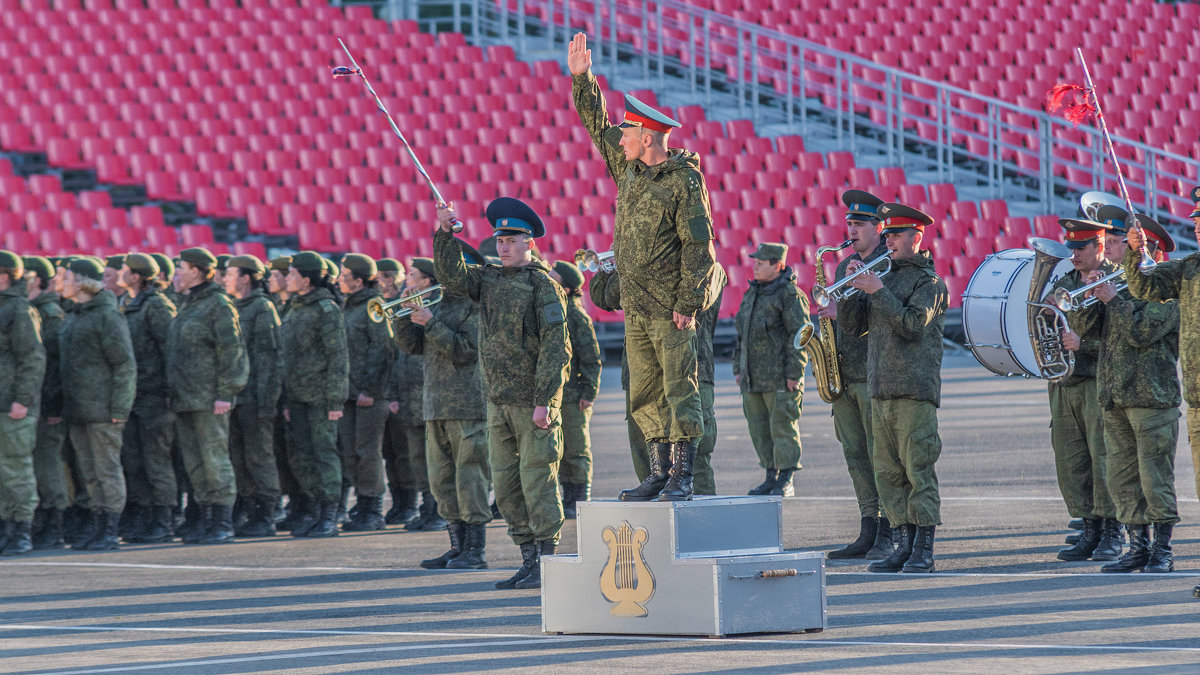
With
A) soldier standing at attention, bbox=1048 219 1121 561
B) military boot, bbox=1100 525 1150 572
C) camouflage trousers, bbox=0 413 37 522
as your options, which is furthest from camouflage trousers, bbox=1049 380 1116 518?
camouflage trousers, bbox=0 413 37 522

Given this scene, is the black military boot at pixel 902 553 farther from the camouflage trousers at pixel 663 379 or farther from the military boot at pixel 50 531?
the military boot at pixel 50 531

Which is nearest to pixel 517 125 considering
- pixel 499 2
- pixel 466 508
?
pixel 499 2

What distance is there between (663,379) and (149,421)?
5.97m

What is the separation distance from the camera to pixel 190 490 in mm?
12477

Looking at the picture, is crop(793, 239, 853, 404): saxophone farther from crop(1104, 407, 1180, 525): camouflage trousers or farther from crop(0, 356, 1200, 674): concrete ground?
crop(1104, 407, 1180, 525): camouflage trousers

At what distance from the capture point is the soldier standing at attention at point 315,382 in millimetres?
12141

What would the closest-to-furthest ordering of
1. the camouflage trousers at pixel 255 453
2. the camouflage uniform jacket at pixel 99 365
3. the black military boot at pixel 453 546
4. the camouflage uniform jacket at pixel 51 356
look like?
1. the black military boot at pixel 453 546
2. the camouflage uniform jacket at pixel 99 365
3. the camouflage uniform jacket at pixel 51 356
4. the camouflage trousers at pixel 255 453

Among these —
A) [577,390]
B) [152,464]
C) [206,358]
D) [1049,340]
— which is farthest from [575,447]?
[1049,340]

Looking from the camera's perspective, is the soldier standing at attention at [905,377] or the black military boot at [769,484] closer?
the soldier standing at attention at [905,377]

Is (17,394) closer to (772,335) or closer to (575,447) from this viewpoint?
(575,447)

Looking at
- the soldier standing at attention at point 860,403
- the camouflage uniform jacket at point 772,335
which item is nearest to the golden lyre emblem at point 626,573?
the soldier standing at attention at point 860,403

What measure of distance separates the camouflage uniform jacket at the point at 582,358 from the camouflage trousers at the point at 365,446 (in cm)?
154

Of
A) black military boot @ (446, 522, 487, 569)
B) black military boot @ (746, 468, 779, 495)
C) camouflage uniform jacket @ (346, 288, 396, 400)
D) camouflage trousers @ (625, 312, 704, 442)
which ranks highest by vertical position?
camouflage uniform jacket @ (346, 288, 396, 400)

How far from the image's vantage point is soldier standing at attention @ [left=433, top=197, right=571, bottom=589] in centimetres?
909
